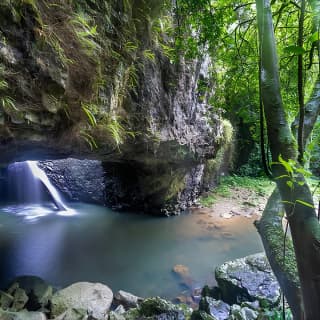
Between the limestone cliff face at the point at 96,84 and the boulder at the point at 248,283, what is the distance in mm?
2340

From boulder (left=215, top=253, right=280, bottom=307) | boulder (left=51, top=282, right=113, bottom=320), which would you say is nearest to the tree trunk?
boulder (left=215, top=253, right=280, bottom=307)

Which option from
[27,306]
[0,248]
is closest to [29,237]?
[0,248]

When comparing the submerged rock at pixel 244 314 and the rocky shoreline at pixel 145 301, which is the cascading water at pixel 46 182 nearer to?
the rocky shoreline at pixel 145 301

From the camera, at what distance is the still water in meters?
4.11

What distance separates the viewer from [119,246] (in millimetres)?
5160

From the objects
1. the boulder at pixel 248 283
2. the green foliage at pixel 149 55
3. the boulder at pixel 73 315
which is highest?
the green foliage at pixel 149 55

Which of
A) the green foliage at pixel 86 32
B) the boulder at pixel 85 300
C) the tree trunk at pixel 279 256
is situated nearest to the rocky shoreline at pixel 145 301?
the boulder at pixel 85 300

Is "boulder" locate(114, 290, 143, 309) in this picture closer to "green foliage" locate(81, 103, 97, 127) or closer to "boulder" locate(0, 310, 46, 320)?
"boulder" locate(0, 310, 46, 320)

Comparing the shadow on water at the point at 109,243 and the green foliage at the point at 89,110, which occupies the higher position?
the green foliage at the point at 89,110

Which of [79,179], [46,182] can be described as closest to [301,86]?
[79,179]

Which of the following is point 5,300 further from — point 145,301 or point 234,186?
point 234,186

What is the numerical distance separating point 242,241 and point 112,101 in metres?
3.88

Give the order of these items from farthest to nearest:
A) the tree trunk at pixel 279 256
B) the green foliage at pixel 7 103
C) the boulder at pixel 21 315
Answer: the boulder at pixel 21 315 < the green foliage at pixel 7 103 < the tree trunk at pixel 279 256

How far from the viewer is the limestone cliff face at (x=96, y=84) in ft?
7.70
